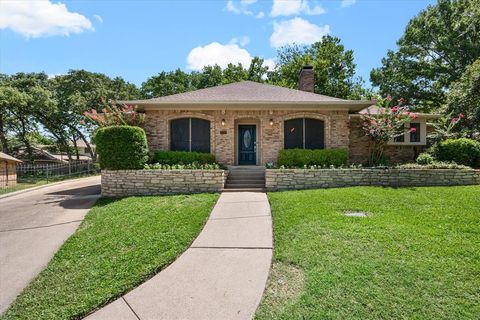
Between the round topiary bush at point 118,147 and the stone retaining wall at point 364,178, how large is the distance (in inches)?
179

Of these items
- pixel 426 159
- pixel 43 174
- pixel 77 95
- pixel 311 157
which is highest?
pixel 77 95

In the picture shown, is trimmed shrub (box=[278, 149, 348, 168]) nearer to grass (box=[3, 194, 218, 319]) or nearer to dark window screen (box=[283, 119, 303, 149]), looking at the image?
dark window screen (box=[283, 119, 303, 149])

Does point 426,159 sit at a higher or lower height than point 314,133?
lower

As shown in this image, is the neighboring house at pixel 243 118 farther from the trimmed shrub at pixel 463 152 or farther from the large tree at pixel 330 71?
the large tree at pixel 330 71

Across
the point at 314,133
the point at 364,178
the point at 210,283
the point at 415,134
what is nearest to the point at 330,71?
the point at 415,134

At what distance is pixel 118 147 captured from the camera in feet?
29.8

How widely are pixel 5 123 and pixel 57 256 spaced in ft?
101

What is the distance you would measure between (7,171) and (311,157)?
1832 cm

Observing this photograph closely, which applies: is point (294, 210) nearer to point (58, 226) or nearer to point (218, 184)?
point (218, 184)

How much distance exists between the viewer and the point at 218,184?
909 cm

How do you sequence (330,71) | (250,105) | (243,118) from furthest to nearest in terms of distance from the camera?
(330,71) < (243,118) < (250,105)

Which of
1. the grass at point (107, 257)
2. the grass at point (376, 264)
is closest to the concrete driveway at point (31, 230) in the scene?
the grass at point (107, 257)

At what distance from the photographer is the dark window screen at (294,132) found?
11.7 meters

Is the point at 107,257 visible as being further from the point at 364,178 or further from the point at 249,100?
the point at 364,178
